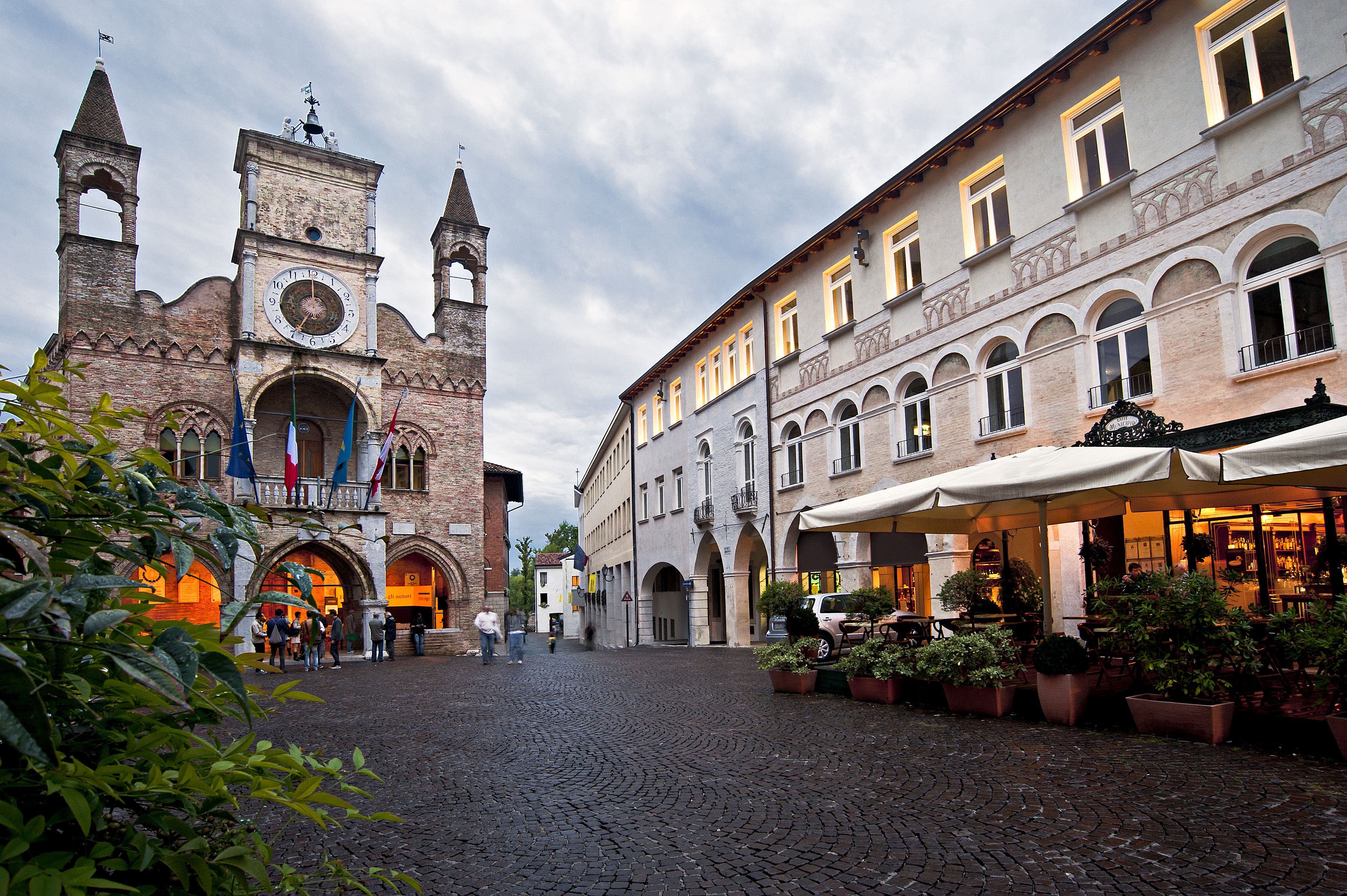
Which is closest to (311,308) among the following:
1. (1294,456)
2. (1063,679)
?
(1063,679)

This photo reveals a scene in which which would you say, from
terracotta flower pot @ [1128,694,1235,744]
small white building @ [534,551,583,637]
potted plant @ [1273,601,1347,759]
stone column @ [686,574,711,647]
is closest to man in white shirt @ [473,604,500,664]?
stone column @ [686,574,711,647]

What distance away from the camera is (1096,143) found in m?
15.3

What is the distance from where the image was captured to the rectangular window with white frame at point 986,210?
17469 mm

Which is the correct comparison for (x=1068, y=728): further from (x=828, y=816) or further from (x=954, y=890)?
(x=954, y=890)

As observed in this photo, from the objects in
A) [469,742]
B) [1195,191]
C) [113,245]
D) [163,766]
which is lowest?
[469,742]

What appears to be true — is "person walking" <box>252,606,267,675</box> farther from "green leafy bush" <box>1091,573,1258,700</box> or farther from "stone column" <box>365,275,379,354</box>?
"green leafy bush" <box>1091,573,1258,700</box>

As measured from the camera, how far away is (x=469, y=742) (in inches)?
373

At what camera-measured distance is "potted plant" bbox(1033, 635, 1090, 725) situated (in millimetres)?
8867

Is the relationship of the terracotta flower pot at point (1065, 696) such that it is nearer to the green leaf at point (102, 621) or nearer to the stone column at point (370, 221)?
the green leaf at point (102, 621)

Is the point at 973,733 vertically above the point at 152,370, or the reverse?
the point at 152,370

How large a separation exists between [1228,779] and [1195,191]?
10.5 meters

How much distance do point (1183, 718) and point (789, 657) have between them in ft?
18.8

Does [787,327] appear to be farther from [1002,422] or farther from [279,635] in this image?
[279,635]

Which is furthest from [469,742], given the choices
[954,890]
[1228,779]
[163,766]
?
[163,766]
